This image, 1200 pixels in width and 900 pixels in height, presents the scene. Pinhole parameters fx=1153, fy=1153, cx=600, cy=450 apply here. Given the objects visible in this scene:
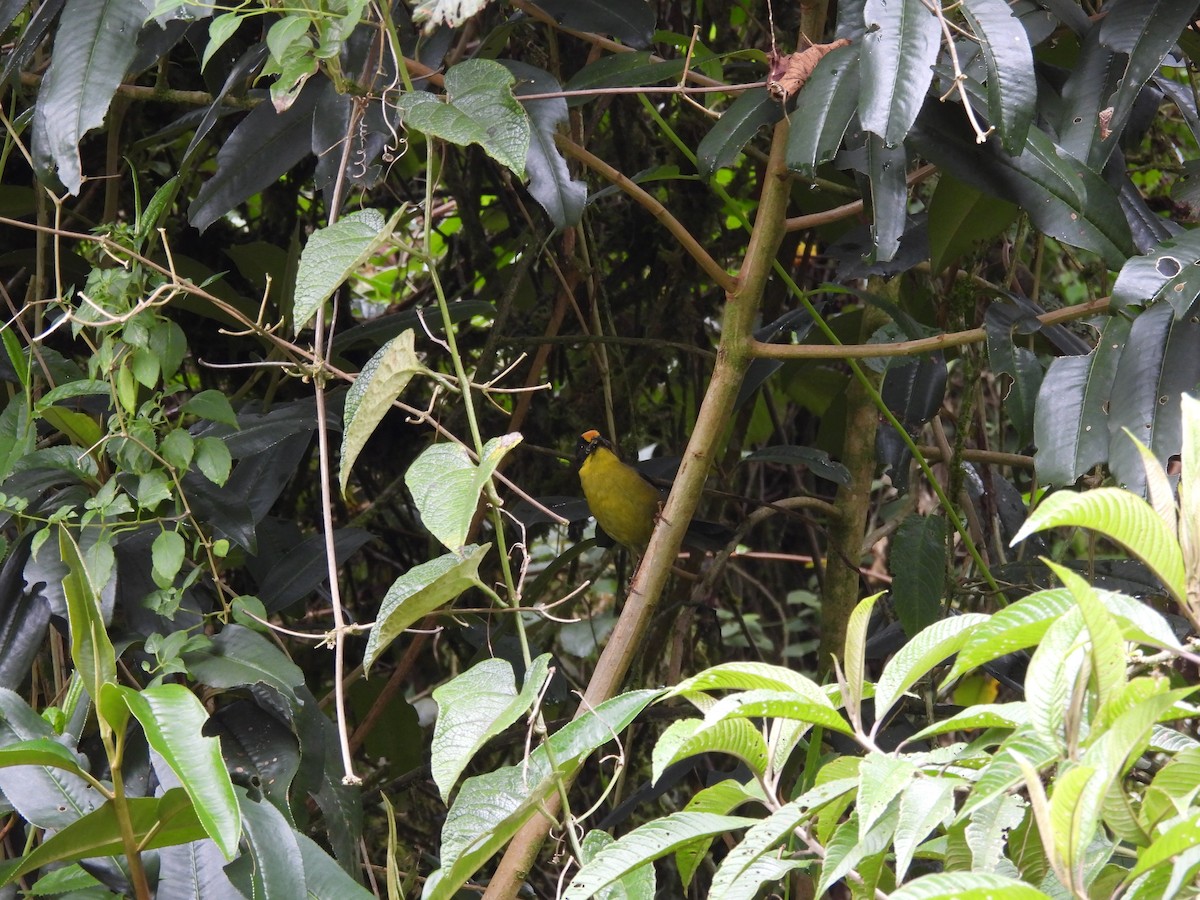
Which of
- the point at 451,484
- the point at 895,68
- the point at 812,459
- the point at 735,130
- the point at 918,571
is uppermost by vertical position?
the point at 895,68

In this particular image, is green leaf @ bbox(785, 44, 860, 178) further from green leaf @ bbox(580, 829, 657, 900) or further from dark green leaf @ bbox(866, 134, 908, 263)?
green leaf @ bbox(580, 829, 657, 900)

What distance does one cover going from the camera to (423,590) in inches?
39.4

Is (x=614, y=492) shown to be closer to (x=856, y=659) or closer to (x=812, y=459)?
(x=812, y=459)

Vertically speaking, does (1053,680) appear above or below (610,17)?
below

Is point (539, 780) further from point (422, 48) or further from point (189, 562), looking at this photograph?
point (422, 48)

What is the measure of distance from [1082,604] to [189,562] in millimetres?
1367

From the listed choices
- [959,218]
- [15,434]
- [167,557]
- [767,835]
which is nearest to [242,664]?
[167,557]

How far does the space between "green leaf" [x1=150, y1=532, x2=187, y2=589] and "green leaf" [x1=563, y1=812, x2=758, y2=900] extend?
2.54 ft

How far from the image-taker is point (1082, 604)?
26.4 inches

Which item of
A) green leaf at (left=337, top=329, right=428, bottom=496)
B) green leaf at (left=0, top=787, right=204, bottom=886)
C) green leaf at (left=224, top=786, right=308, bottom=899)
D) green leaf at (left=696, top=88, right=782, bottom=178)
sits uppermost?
green leaf at (left=696, top=88, right=782, bottom=178)

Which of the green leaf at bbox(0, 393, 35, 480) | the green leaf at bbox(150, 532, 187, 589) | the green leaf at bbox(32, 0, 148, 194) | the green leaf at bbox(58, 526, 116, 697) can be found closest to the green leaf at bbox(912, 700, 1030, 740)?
the green leaf at bbox(58, 526, 116, 697)

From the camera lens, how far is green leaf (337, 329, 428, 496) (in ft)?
3.59

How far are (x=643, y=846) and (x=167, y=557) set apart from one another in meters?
0.83

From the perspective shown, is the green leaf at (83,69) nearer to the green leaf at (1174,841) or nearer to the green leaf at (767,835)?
the green leaf at (767,835)
